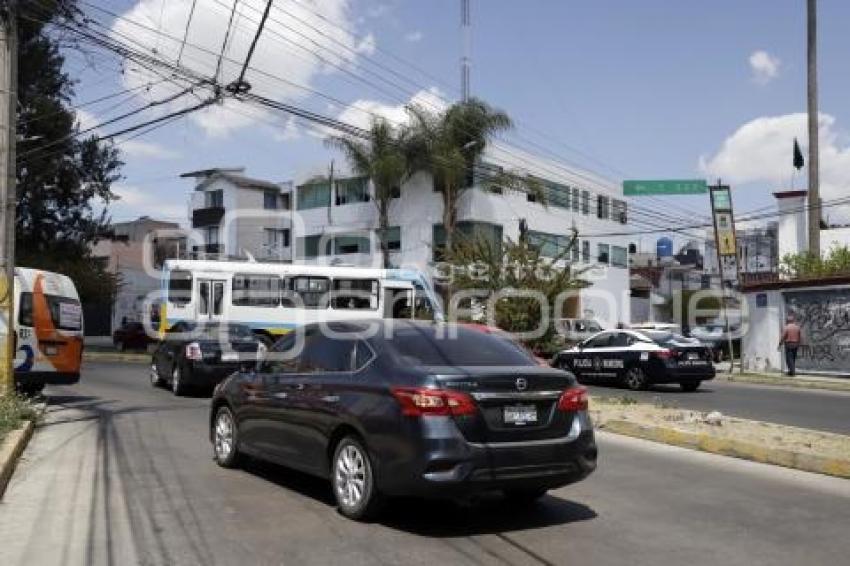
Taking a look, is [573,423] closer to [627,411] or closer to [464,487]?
[464,487]

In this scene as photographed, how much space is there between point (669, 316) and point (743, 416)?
52.5 meters

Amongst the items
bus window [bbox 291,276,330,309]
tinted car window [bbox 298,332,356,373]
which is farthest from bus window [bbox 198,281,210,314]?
tinted car window [bbox 298,332,356,373]

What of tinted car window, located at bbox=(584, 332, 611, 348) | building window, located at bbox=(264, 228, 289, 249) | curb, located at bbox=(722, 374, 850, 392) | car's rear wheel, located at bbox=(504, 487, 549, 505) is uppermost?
building window, located at bbox=(264, 228, 289, 249)

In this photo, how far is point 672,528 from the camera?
7.24 meters

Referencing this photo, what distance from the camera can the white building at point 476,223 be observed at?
147ft

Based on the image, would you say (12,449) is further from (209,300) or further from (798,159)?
(798,159)

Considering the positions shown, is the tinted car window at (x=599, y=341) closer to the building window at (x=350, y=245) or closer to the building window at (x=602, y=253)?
the building window at (x=350, y=245)

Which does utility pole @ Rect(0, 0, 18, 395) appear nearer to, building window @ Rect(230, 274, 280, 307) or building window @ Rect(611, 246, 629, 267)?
→ building window @ Rect(230, 274, 280, 307)

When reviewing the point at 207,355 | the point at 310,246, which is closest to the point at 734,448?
the point at 207,355

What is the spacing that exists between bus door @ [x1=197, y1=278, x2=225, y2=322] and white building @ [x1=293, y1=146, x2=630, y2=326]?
1631 cm

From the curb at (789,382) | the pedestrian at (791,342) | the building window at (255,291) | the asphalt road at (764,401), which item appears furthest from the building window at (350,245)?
the asphalt road at (764,401)

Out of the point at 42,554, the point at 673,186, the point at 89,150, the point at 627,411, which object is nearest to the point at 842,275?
the point at 673,186

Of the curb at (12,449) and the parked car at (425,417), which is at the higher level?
the parked car at (425,417)

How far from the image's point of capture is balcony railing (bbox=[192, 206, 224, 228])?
59.2 meters
